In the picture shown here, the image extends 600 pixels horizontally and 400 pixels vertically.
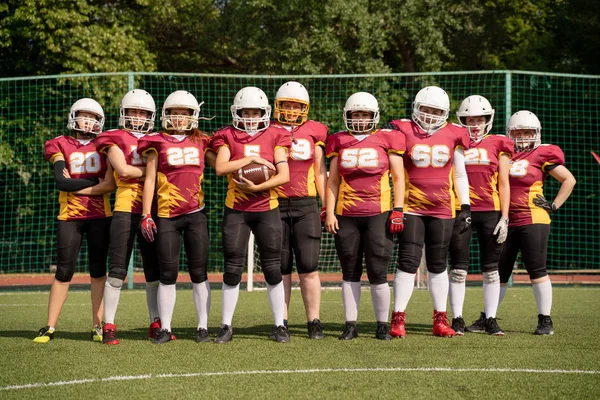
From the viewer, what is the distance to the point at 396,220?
691 cm

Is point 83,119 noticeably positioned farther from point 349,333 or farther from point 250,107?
point 349,333

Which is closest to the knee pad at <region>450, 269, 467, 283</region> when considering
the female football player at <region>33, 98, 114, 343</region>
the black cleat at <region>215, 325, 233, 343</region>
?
the black cleat at <region>215, 325, 233, 343</region>

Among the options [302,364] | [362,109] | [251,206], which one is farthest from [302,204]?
[302,364]

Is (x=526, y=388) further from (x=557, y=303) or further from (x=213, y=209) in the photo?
(x=213, y=209)

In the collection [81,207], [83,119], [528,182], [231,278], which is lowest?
[231,278]

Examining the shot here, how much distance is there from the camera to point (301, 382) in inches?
201

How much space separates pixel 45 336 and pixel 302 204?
2.29 metres

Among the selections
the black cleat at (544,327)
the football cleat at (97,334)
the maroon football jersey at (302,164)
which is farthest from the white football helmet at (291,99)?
the black cleat at (544,327)

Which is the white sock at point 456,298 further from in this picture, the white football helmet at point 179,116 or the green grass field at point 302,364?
the white football helmet at point 179,116

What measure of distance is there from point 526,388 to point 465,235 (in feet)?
8.52

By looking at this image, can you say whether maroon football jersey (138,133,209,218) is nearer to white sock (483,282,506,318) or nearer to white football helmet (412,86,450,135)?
white football helmet (412,86,450,135)

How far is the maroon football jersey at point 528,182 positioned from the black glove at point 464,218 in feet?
1.84

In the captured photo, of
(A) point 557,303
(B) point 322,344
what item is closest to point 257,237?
(B) point 322,344

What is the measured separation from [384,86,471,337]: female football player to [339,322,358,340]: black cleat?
1.05ft
